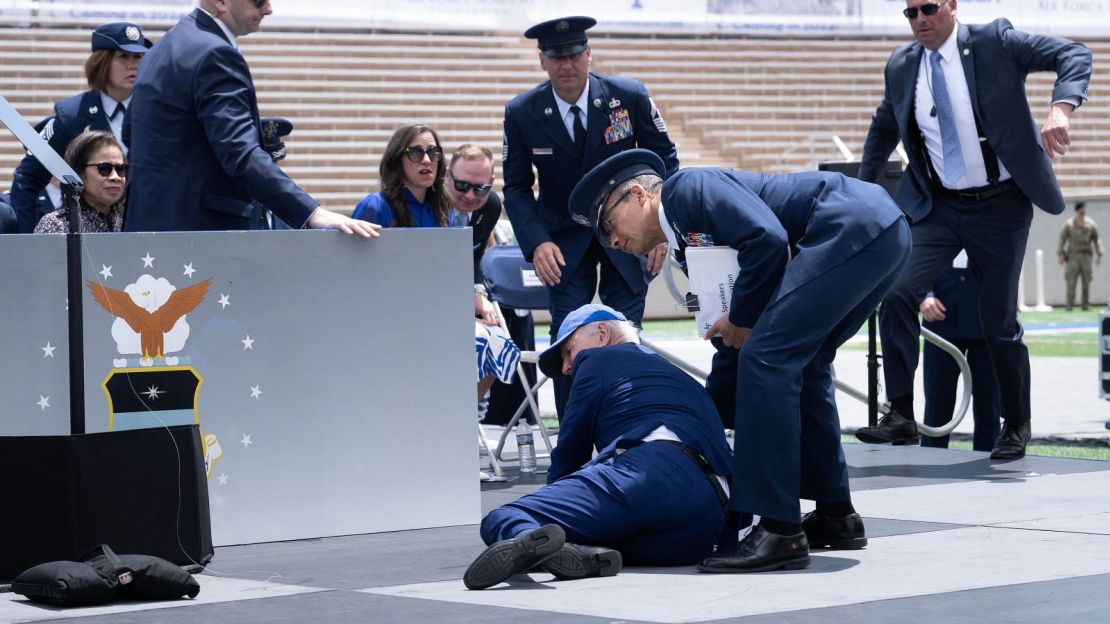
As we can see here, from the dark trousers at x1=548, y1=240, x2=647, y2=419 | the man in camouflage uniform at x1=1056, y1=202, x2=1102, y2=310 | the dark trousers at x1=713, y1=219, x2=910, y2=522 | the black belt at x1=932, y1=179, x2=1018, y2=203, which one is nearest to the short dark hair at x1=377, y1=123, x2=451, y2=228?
the dark trousers at x1=548, y1=240, x2=647, y2=419

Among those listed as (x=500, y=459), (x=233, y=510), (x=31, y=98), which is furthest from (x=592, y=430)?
(x=31, y=98)

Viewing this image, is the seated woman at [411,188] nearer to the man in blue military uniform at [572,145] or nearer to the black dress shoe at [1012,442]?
the man in blue military uniform at [572,145]

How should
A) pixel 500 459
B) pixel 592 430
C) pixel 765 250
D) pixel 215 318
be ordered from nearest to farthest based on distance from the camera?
pixel 765 250
pixel 592 430
pixel 215 318
pixel 500 459

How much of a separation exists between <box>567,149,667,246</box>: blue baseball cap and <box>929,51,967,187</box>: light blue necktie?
8.28ft

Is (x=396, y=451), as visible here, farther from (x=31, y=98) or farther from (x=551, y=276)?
(x=31, y=98)

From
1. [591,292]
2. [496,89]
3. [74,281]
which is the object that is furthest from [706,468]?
[496,89]

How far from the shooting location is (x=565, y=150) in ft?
23.3

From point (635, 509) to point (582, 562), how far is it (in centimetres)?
25

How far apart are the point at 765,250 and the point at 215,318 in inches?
70.1

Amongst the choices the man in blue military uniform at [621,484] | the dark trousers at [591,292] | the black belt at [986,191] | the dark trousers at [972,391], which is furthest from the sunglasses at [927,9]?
the man in blue military uniform at [621,484]

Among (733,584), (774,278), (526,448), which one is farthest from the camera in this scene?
(526,448)

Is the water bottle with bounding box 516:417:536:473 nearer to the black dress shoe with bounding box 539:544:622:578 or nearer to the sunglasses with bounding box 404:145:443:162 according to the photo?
the sunglasses with bounding box 404:145:443:162

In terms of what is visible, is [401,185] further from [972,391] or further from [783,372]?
[972,391]

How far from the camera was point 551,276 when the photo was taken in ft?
22.6
